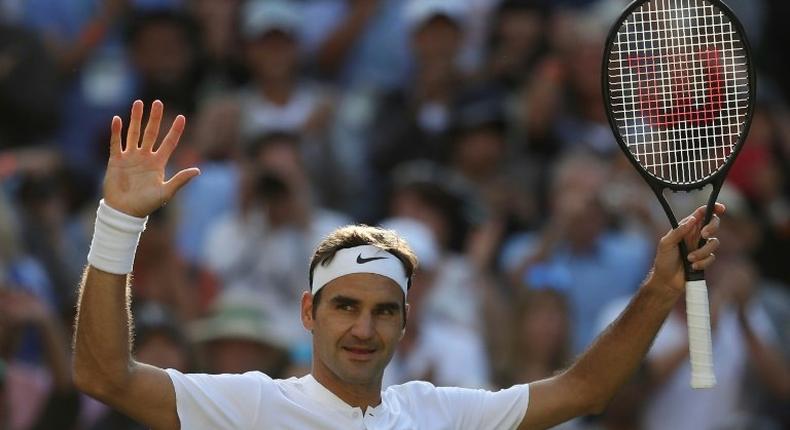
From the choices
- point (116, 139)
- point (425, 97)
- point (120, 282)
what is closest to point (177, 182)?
point (116, 139)

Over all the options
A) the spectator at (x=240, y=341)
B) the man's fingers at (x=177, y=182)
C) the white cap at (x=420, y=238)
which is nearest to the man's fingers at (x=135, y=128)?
the man's fingers at (x=177, y=182)

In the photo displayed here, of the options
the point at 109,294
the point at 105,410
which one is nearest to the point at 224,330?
the point at 105,410

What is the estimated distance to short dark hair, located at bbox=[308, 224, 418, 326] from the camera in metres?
5.22

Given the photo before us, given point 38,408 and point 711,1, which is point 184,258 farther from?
point 711,1

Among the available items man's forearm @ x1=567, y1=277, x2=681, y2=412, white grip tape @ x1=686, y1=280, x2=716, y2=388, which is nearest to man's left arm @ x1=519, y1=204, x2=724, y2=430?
man's forearm @ x1=567, y1=277, x2=681, y2=412

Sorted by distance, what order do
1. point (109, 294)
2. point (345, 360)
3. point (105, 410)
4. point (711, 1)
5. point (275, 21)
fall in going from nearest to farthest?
point (109, 294)
point (345, 360)
point (711, 1)
point (105, 410)
point (275, 21)

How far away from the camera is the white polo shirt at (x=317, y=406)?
16.1ft

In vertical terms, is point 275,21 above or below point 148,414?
above

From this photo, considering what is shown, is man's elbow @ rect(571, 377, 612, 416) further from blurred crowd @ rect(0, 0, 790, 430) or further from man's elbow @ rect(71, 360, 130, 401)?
blurred crowd @ rect(0, 0, 790, 430)

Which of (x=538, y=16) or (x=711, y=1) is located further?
(x=538, y=16)

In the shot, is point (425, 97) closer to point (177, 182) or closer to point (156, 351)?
point (156, 351)

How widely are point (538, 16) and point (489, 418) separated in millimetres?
5964

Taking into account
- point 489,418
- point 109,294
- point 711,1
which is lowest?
point 489,418

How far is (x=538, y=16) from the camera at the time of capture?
11.0m
